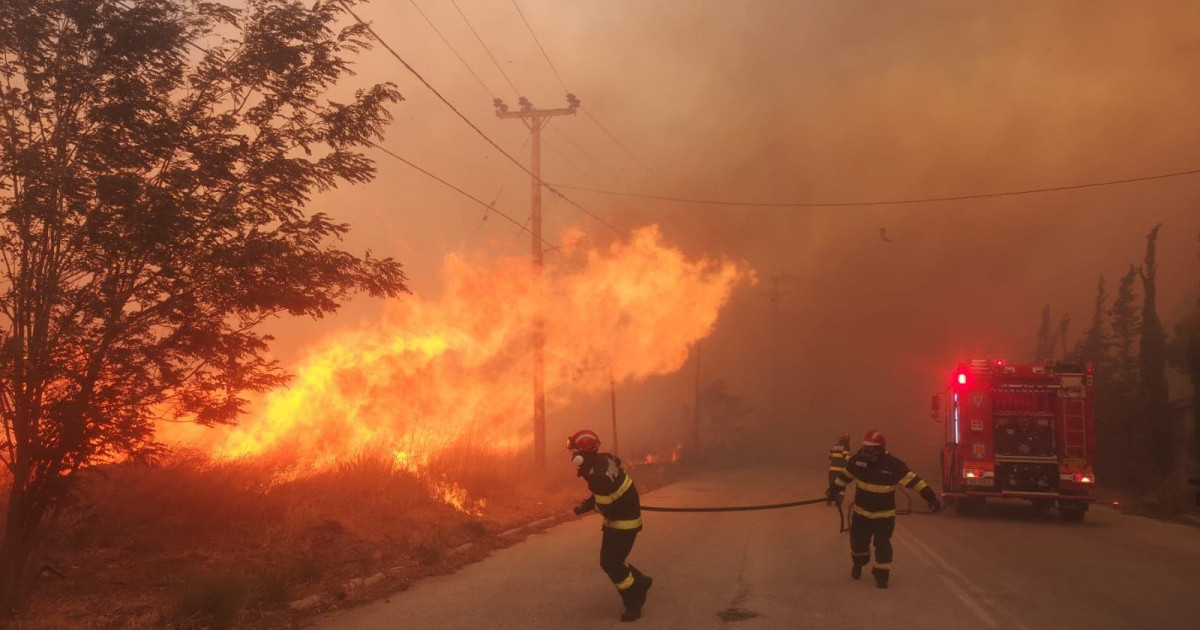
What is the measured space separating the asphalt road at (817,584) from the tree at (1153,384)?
27772 millimetres

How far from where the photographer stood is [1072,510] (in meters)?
17.5

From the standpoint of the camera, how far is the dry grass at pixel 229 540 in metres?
7.92

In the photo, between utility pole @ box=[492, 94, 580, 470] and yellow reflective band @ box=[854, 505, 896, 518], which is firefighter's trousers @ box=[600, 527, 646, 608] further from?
utility pole @ box=[492, 94, 580, 470]

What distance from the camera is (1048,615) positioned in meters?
7.93

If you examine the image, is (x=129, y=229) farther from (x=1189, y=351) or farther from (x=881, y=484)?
(x=1189, y=351)

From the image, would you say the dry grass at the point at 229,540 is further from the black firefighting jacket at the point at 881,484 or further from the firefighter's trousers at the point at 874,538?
the black firefighting jacket at the point at 881,484

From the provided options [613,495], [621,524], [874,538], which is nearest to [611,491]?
[613,495]

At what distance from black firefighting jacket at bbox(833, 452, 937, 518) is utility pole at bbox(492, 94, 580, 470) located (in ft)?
41.2

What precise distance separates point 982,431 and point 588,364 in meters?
18.1

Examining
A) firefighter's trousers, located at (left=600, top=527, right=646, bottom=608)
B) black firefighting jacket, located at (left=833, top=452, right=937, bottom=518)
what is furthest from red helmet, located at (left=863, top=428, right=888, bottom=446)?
firefighter's trousers, located at (left=600, top=527, right=646, bottom=608)

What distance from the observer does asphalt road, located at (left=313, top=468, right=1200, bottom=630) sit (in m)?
7.76

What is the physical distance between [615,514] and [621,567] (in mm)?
489

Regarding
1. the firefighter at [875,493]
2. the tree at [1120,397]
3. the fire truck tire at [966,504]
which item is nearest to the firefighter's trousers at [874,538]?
the firefighter at [875,493]

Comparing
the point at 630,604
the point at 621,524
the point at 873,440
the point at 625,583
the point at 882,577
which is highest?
the point at 873,440
